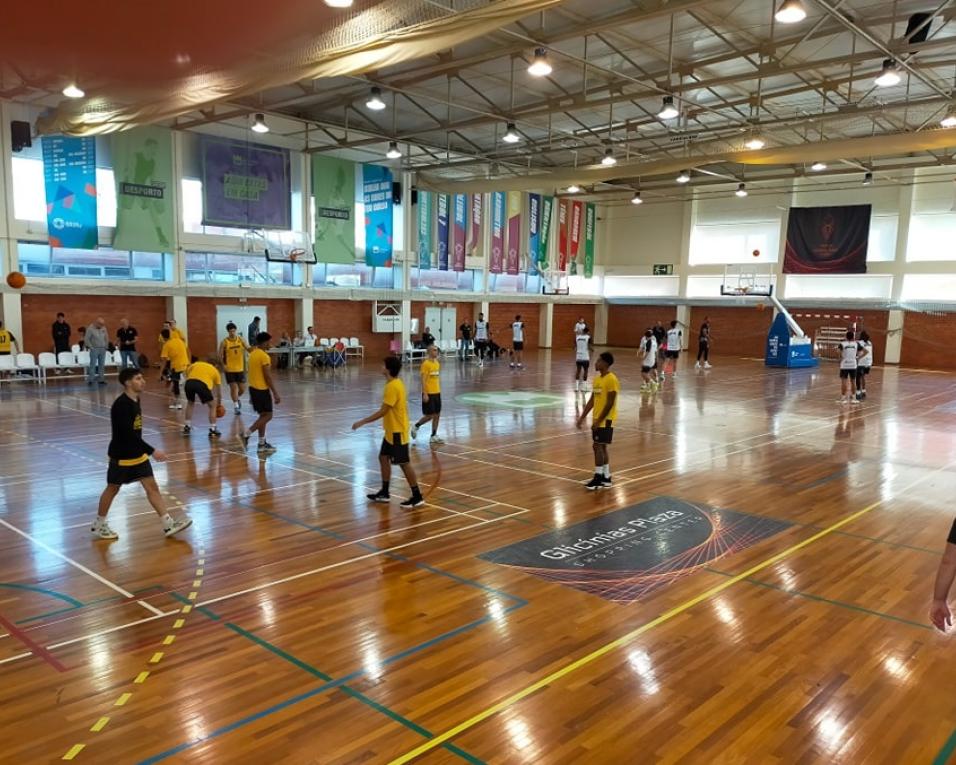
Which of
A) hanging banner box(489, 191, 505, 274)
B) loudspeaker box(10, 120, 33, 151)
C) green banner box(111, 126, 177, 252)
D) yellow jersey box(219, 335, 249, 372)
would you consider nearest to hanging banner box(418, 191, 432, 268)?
hanging banner box(489, 191, 505, 274)

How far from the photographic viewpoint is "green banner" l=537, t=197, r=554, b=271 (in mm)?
34219

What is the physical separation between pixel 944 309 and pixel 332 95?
24.9 metres

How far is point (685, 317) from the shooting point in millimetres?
35844

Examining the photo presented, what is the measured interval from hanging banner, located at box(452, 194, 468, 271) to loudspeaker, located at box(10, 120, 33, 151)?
51.5 feet

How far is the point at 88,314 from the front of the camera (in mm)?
21094

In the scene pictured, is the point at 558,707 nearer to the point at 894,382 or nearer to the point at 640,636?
the point at 640,636

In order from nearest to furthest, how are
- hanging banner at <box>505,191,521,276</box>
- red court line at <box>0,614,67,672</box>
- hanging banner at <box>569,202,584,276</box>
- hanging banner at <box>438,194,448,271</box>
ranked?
red court line at <box>0,614,67,672</box> → hanging banner at <box>438,194,448,271</box> → hanging banner at <box>505,191,521,276</box> → hanging banner at <box>569,202,584,276</box>

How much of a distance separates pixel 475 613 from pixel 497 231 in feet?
91.8

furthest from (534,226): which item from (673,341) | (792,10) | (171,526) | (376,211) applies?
(171,526)

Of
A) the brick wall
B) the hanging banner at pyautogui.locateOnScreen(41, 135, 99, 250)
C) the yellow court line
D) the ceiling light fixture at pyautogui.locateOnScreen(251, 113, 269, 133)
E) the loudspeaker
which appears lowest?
the yellow court line

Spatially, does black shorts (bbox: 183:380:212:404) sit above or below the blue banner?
below

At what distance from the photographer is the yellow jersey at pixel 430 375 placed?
10938 mm

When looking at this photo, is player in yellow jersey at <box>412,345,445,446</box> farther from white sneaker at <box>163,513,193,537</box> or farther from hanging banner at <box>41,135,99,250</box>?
hanging banner at <box>41,135,99,250</box>

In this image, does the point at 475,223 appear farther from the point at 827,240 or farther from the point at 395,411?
the point at 395,411
